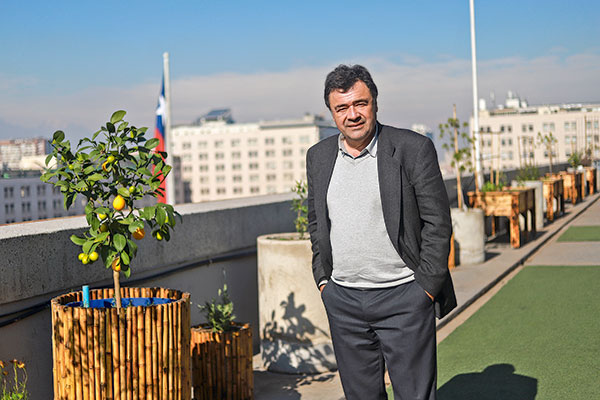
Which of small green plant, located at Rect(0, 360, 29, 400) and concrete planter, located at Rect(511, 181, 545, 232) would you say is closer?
small green plant, located at Rect(0, 360, 29, 400)

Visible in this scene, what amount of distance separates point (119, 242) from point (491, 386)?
125 inches

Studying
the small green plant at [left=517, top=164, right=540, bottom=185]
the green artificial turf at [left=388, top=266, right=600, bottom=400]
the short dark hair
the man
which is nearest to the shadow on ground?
the green artificial turf at [left=388, top=266, right=600, bottom=400]

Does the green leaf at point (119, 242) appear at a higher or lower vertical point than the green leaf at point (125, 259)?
higher

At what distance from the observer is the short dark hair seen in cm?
353

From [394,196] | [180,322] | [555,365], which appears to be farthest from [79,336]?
[555,365]

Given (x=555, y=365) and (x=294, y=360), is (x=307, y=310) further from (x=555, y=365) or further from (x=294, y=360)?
(x=555, y=365)

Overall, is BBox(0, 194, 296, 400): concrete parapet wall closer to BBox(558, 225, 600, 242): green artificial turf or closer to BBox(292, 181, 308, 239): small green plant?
BBox(292, 181, 308, 239): small green plant

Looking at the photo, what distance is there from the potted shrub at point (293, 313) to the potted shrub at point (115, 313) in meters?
2.03

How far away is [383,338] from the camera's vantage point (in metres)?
3.60

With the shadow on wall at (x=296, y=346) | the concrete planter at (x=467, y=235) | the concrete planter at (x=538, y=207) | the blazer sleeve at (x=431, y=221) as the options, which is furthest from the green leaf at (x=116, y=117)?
the concrete planter at (x=538, y=207)

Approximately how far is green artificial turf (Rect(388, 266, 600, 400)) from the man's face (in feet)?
9.03

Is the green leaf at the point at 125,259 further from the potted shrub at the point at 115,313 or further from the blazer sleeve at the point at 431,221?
the blazer sleeve at the point at 431,221

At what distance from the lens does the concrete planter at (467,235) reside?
11.6 metres

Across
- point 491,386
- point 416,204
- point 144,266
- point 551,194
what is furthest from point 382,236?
point 551,194
